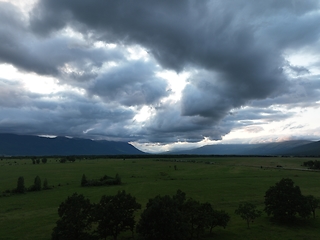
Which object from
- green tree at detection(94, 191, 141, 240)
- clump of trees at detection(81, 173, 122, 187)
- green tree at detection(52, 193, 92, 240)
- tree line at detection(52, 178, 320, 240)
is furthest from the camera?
clump of trees at detection(81, 173, 122, 187)

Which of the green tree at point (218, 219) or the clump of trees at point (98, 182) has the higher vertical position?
the green tree at point (218, 219)

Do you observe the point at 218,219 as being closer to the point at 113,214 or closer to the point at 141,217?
the point at 141,217

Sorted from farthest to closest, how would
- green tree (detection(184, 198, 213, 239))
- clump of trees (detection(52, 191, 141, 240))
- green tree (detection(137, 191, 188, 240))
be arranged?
green tree (detection(184, 198, 213, 239)), clump of trees (detection(52, 191, 141, 240)), green tree (detection(137, 191, 188, 240))

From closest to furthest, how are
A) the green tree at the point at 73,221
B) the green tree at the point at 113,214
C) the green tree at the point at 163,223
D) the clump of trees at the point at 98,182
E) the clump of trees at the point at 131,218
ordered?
the green tree at the point at 163,223 < the clump of trees at the point at 131,218 < the green tree at the point at 73,221 < the green tree at the point at 113,214 < the clump of trees at the point at 98,182

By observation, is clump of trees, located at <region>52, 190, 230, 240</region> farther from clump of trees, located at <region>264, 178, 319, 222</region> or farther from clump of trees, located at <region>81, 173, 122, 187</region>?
clump of trees, located at <region>81, 173, 122, 187</region>

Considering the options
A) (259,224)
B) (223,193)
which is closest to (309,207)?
(259,224)

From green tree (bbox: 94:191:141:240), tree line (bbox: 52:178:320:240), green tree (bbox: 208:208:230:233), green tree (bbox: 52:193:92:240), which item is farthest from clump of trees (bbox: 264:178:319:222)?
green tree (bbox: 52:193:92:240)

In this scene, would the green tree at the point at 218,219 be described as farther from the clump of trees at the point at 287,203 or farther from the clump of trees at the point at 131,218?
the clump of trees at the point at 287,203

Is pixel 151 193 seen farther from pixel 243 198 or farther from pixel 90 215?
pixel 90 215

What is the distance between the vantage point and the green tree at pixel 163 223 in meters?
40.7

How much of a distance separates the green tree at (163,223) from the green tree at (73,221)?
403 inches

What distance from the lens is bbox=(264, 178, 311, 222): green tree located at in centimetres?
5675

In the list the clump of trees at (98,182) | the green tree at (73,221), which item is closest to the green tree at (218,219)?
the green tree at (73,221)

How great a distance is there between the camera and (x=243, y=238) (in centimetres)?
4819
